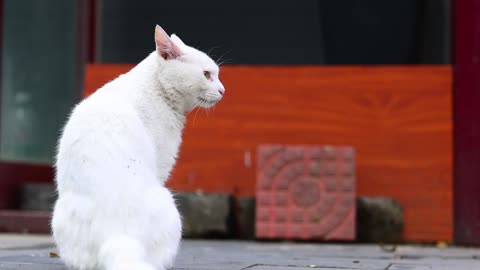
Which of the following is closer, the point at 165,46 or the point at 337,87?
the point at 165,46

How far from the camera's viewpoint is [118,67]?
7.41 meters

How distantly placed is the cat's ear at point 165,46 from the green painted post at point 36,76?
484cm

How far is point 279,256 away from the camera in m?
5.43

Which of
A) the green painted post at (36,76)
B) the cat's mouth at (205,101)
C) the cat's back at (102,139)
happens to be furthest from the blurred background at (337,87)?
the cat's back at (102,139)

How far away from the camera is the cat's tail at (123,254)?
329 cm

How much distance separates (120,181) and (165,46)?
2.78 ft

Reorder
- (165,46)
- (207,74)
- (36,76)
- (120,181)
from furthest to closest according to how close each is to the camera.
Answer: (36,76)
(207,74)
(165,46)
(120,181)

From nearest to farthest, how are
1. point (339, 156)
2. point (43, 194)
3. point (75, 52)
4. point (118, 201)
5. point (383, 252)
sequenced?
1. point (118, 201)
2. point (383, 252)
3. point (339, 156)
4. point (43, 194)
5. point (75, 52)

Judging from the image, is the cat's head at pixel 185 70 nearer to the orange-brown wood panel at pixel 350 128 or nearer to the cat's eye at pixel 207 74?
the cat's eye at pixel 207 74

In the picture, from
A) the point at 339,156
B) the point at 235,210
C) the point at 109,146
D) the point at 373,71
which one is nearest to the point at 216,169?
the point at 235,210

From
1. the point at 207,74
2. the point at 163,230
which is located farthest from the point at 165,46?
the point at 163,230

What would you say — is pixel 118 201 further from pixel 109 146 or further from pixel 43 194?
pixel 43 194

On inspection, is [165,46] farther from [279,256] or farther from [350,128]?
[350,128]

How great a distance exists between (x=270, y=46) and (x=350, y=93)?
3.34ft
